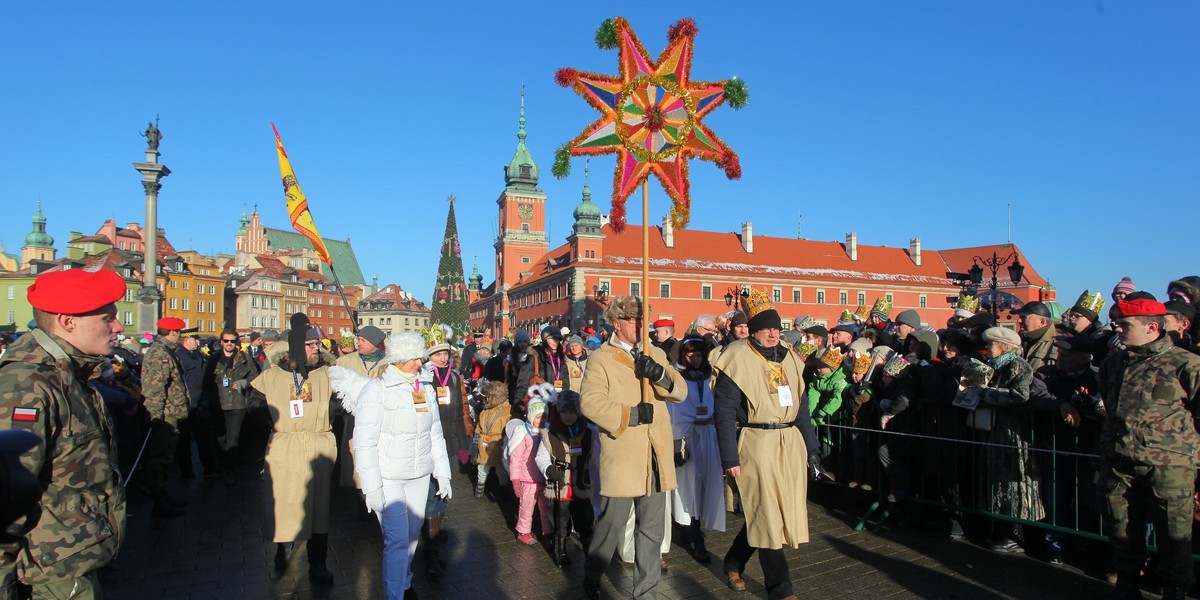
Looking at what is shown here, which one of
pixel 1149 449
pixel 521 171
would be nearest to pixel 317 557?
pixel 1149 449

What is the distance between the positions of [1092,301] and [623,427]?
6369 mm

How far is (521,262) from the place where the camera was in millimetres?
91875

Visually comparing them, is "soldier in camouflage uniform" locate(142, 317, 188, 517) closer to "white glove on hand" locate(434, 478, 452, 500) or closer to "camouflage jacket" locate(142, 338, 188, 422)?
"camouflage jacket" locate(142, 338, 188, 422)

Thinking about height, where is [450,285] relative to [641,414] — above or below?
above

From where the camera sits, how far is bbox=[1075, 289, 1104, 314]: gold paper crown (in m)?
7.79

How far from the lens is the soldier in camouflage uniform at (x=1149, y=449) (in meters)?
4.23

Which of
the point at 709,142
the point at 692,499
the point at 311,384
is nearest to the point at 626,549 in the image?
the point at 692,499

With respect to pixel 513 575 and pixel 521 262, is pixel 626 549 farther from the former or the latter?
pixel 521 262

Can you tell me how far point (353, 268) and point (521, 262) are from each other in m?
69.5

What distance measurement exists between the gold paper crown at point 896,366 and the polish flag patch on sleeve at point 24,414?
6383mm

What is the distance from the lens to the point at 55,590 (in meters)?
2.55

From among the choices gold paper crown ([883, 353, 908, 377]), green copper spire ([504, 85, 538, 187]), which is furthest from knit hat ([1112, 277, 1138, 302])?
green copper spire ([504, 85, 538, 187])

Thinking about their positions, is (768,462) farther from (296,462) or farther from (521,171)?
(521,171)

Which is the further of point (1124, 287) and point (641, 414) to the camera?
point (1124, 287)
